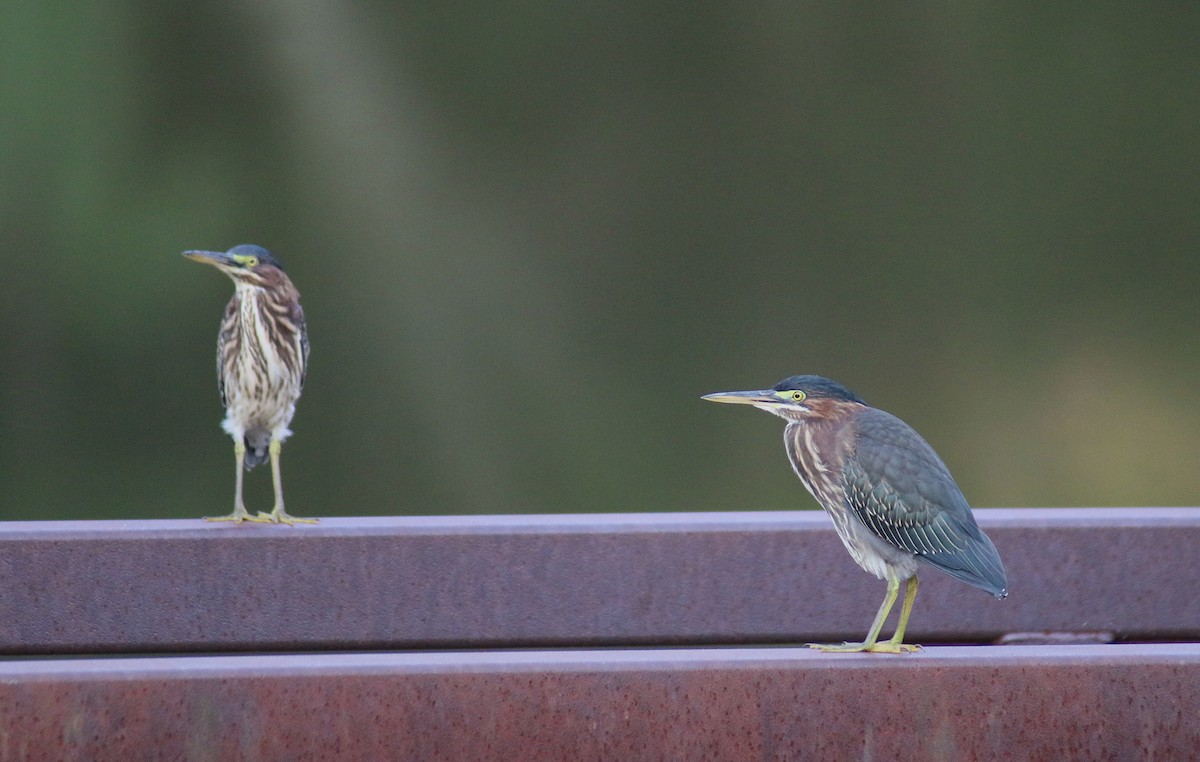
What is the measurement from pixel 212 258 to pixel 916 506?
1.65 metres

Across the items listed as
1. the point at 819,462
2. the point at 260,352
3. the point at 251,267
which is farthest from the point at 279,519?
the point at 819,462

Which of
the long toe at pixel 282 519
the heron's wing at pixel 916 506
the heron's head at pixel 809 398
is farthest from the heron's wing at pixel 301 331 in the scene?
the heron's wing at pixel 916 506

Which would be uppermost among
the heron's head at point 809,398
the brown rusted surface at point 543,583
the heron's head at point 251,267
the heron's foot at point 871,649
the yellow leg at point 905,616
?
the heron's head at point 251,267

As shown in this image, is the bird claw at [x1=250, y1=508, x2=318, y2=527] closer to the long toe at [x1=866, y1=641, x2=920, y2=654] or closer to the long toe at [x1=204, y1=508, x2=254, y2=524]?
the long toe at [x1=204, y1=508, x2=254, y2=524]

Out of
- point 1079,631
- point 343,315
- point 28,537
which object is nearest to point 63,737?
point 28,537

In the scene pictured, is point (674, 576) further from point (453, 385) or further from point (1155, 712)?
point (453, 385)

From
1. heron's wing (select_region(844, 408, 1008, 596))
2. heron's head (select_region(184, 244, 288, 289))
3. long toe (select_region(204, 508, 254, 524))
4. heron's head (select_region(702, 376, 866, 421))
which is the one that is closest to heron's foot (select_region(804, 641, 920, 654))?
heron's wing (select_region(844, 408, 1008, 596))

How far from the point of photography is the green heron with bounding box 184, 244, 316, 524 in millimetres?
2863

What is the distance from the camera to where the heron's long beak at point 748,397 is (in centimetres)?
184

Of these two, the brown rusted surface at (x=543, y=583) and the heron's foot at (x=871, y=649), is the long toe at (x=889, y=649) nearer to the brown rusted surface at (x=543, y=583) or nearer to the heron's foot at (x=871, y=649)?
the heron's foot at (x=871, y=649)

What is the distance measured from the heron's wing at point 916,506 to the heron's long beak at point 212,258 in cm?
145

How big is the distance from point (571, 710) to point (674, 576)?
104 cm

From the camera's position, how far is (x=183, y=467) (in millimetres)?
6184

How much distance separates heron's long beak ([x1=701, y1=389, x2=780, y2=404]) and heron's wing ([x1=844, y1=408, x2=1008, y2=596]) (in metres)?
0.15
